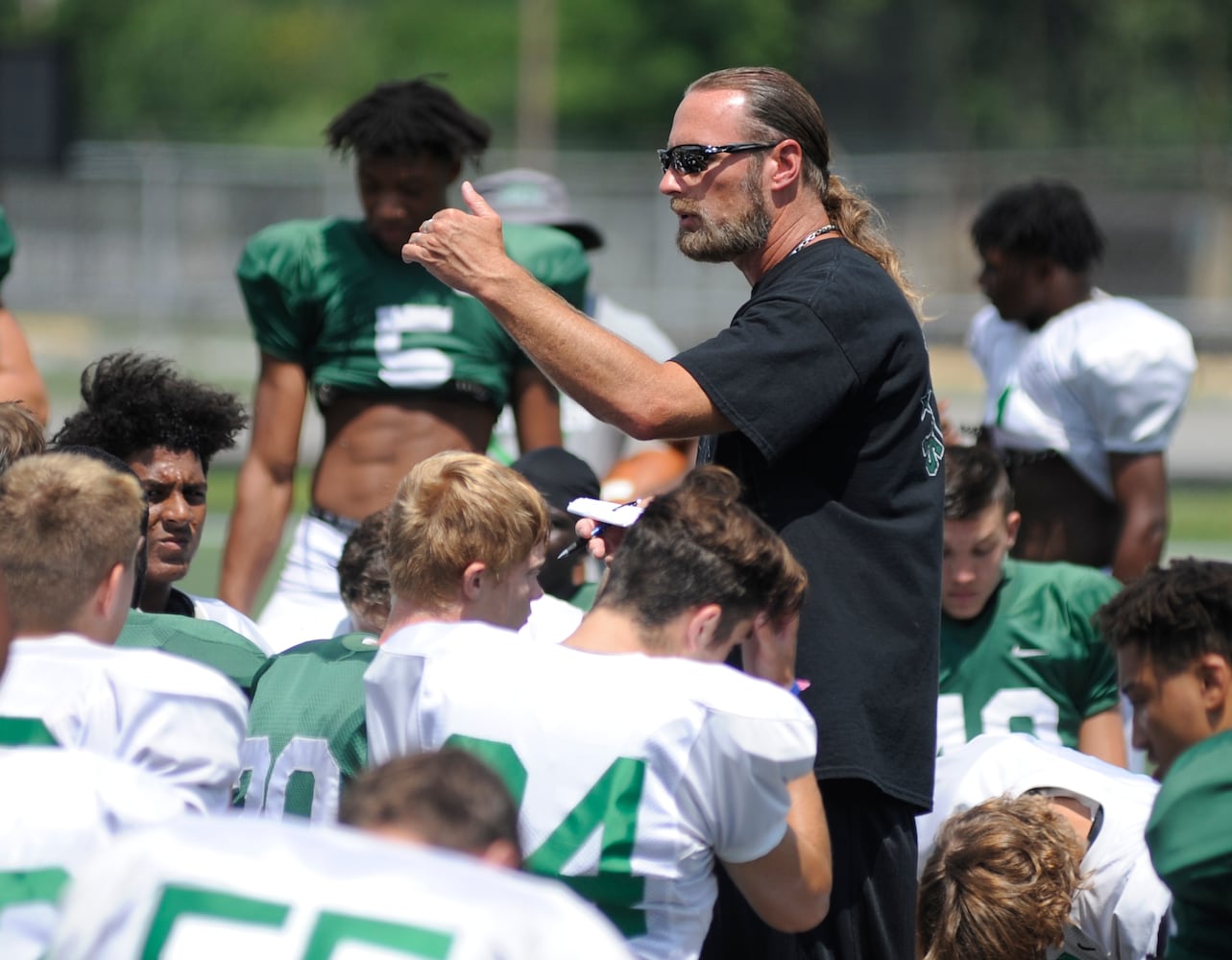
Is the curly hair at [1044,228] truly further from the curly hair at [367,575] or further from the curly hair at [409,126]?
the curly hair at [367,575]

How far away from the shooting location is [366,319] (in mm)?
4793

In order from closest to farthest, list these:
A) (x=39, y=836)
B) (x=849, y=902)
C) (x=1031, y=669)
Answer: (x=39, y=836), (x=849, y=902), (x=1031, y=669)

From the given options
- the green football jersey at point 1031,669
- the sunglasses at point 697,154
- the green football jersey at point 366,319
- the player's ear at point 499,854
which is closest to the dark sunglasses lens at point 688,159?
the sunglasses at point 697,154

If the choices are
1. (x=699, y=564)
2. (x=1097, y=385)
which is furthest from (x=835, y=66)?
(x=699, y=564)

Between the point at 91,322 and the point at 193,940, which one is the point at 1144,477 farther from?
the point at 91,322

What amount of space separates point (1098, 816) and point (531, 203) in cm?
372

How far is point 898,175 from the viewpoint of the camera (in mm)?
22547

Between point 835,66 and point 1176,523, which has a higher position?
point 835,66

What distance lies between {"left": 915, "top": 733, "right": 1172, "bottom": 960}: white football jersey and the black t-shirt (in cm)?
50

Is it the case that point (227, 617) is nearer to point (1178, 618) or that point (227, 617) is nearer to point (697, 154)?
point (697, 154)

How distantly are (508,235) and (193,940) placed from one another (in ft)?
11.5

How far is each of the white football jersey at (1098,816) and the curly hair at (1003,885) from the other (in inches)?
2.0

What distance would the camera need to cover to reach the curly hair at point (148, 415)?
12.8ft

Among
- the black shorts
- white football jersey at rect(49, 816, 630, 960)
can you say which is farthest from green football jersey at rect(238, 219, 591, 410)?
white football jersey at rect(49, 816, 630, 960)
